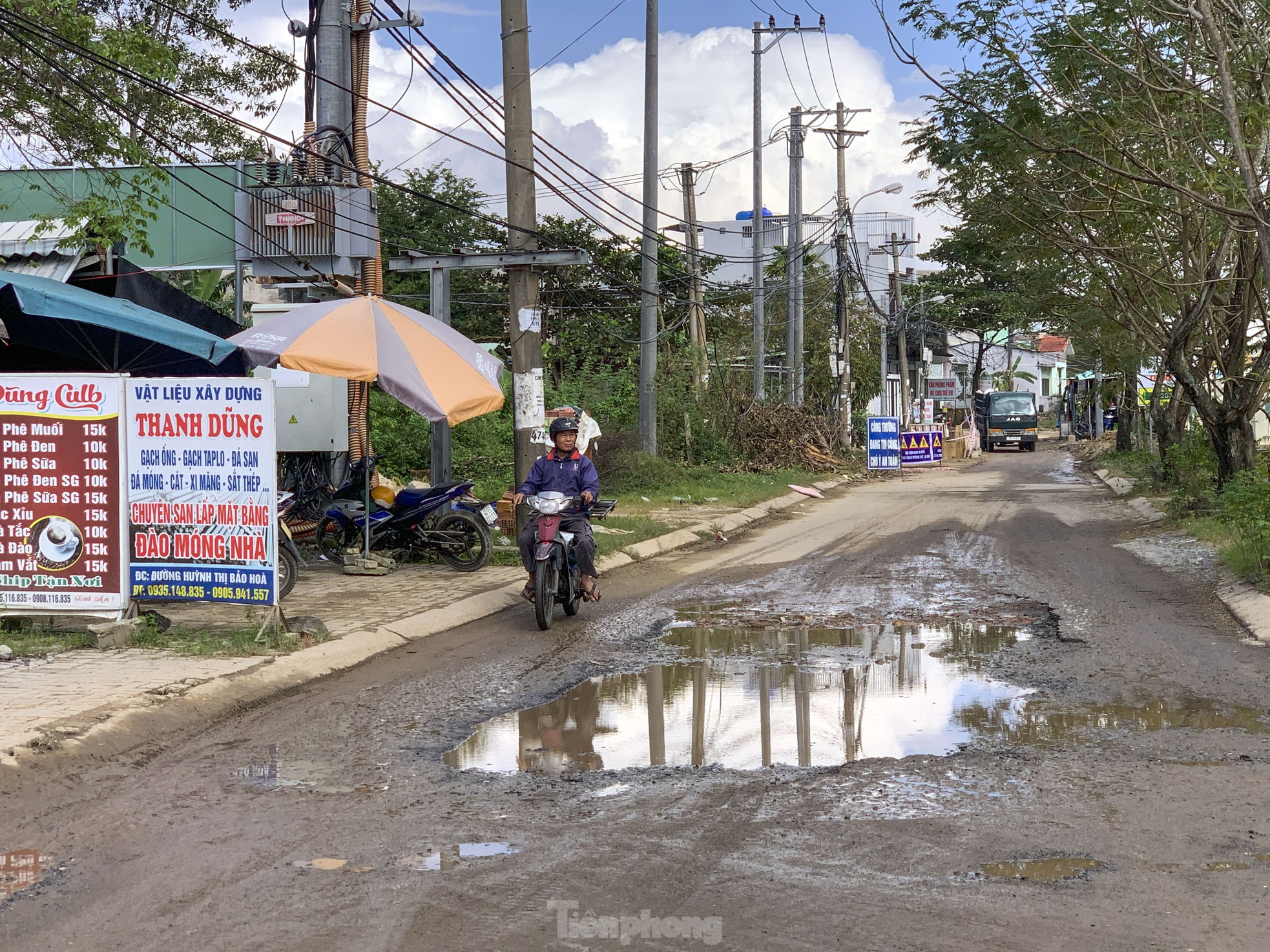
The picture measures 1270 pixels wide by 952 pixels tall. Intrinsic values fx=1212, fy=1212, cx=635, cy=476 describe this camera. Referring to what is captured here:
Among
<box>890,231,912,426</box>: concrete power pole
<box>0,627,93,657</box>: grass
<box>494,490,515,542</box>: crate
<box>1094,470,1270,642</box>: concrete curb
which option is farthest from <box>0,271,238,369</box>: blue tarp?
<box>890,231,912,426</box>: concrete power pole

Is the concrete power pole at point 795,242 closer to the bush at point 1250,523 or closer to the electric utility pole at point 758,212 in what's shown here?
the electric utility pole at point 758,212

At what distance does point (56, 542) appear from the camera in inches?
349

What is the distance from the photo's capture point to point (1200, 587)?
38.9 feet

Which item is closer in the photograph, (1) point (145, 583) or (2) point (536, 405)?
(1) point (145, 583)

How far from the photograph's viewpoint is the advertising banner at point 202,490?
8.64 meters

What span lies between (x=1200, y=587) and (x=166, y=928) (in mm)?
10582

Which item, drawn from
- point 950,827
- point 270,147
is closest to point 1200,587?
point 950,827

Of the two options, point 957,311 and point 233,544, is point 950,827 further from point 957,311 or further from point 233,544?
point 957,311

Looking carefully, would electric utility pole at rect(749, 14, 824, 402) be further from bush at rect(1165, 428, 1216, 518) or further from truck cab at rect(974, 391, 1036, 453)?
truck cab at rect(974, 391, 1036, 453)

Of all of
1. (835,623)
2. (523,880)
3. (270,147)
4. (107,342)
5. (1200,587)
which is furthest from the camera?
(270,147)

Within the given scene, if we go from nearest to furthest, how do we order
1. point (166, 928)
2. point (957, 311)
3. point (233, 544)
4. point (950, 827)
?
point (166, 928) < point (950, 827) < point (233, 544) < point (957, 311)

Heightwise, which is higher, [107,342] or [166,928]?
[107,342]

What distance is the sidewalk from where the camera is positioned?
657cm

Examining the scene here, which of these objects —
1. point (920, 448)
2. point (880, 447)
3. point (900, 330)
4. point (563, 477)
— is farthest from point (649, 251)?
point (900, 330)
